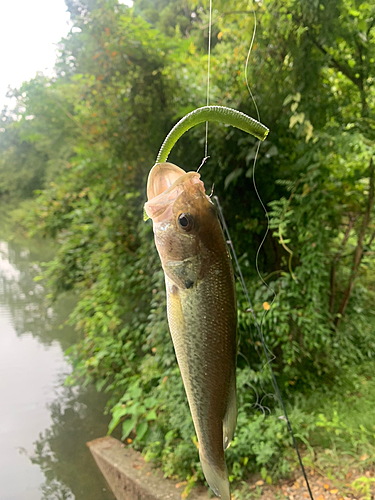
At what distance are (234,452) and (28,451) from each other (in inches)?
96.8

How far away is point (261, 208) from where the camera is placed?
2.32 meters

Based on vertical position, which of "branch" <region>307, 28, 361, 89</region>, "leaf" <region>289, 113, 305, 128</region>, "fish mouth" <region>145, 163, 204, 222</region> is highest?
"branch" <region>307, 28, 361, 89</region>

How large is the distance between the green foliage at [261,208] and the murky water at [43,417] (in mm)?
832

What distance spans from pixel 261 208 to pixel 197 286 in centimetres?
191

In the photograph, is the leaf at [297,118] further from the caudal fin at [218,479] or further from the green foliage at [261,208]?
the caudal fin at [218,479]

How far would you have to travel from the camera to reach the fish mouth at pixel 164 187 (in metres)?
0.51

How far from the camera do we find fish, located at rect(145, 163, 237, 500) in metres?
0.51

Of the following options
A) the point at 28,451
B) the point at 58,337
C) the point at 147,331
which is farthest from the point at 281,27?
the point at 58,337

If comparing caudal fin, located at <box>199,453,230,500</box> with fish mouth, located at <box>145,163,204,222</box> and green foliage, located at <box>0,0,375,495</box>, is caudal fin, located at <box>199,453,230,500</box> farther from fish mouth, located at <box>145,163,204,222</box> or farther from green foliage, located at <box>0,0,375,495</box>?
green foliage, located at <box>0,0,375,495</box>

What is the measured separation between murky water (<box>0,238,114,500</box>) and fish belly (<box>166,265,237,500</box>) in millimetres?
2644

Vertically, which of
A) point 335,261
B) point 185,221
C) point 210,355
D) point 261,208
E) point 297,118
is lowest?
point 210,355

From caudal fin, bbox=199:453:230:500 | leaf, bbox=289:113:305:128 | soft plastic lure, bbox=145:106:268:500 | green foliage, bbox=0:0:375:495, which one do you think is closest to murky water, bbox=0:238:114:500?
green foliage, bbox=0:0:375:495

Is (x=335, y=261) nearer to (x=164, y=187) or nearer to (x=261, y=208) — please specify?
(x=261, y=208)

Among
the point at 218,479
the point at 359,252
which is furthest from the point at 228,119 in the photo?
the point at 359,252
